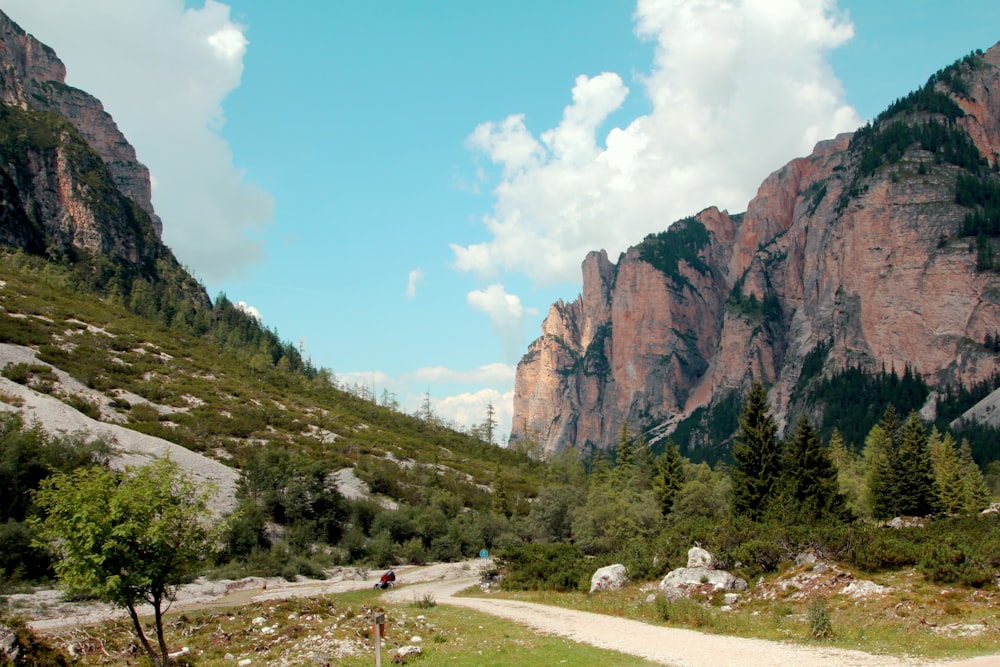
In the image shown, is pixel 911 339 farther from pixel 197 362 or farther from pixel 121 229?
pixel 121 229

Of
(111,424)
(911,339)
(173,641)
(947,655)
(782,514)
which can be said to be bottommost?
(173,641)

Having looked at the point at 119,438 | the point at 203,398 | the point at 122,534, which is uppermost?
the point at 203,398

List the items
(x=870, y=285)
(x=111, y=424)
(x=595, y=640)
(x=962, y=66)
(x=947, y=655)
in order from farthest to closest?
(x=962, y=66)
(x=870, y=285)
(x=111, y=424)
(x=595, y=640)
(x=947, y=655)

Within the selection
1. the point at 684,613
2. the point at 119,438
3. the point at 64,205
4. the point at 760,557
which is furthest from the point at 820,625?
the point at 64,205

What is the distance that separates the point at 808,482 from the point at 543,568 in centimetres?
1757

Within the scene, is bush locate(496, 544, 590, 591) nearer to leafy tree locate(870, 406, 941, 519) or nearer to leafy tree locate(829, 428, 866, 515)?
leafy tree locate(829, 428, 866, 515)

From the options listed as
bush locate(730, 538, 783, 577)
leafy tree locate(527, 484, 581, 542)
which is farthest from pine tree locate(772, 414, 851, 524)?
leafy tree locate(527, 484, 581, 542)

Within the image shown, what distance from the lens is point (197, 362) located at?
286ft

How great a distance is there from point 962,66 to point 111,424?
22998 cm

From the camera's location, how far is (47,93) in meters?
179

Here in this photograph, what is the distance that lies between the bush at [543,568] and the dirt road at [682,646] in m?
6.48

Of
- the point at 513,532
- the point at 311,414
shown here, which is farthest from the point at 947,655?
the point at 311,414

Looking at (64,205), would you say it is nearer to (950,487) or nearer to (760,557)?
(760,557)

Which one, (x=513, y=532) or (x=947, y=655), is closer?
Answer: (x=947, y=655)
